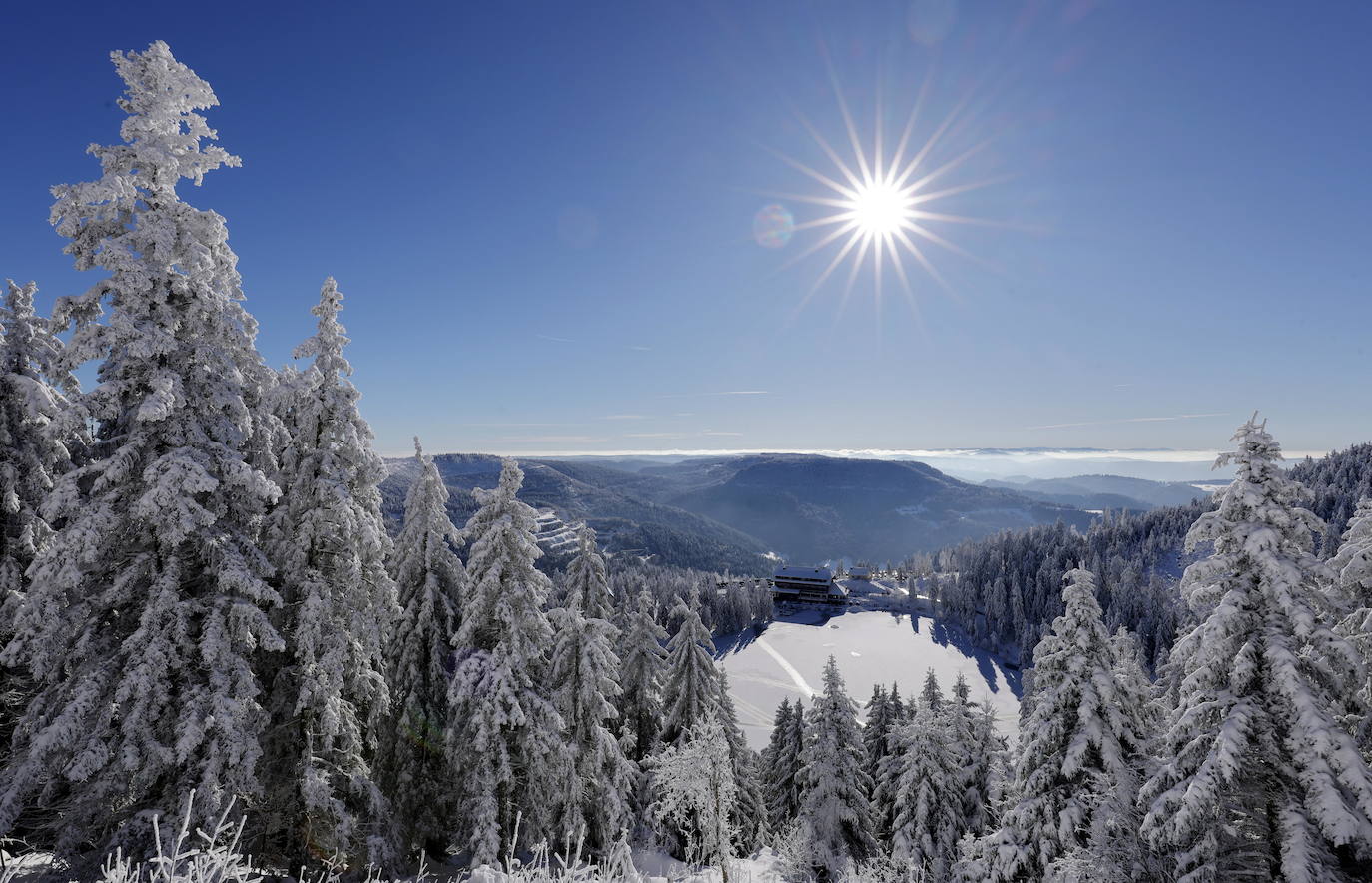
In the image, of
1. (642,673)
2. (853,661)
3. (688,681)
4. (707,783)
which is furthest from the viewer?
(853,661)

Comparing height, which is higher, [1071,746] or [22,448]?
[22,448]

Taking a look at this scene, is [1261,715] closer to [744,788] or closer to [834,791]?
[834,791]

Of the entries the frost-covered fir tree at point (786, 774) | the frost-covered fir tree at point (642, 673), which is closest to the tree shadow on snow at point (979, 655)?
the frost-covered fir tree at point (786, 774)

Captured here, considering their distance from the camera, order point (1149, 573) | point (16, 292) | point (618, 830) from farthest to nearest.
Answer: point (1149, 573) < point (618, 830) < point (16, 292)

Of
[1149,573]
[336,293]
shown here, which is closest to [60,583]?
[336,293]

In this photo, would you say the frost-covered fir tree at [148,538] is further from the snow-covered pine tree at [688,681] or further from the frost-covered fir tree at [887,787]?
the frost-covered fir tree at [887,787]

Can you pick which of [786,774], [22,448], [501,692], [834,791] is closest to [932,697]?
[834,791]

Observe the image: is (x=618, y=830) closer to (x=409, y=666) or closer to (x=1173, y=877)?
(x=409, y=666)
